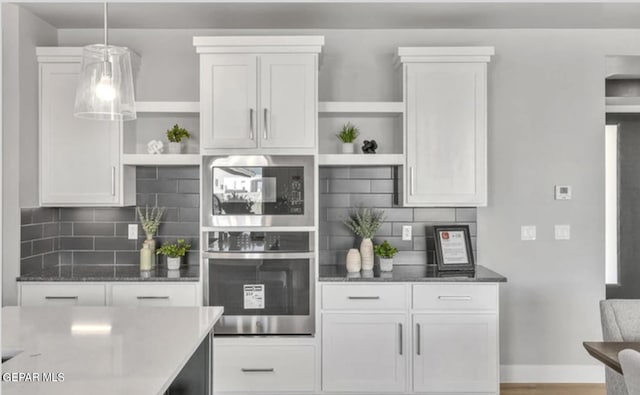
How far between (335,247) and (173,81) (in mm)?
1601

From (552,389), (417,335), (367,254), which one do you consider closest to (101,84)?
(367,254)

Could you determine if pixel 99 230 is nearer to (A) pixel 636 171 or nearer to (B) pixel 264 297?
(B) pixel 264 297

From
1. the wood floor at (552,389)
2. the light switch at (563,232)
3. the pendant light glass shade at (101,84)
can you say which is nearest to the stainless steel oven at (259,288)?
the pendant light glass shade at (101,84)

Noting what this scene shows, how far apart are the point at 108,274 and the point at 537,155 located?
9.60 ft

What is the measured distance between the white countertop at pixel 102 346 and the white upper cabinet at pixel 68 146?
123cm

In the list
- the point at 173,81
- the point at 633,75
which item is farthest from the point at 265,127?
the point at 633,75

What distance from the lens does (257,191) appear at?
321cm

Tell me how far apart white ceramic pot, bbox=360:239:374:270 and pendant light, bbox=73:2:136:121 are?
1796mm

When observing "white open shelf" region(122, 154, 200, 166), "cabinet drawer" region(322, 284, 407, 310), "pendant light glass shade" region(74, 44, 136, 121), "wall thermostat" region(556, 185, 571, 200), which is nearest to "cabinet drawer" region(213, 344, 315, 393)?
"cabinet drawer" region(322, 284, 407, 310)

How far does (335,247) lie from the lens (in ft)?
11.8

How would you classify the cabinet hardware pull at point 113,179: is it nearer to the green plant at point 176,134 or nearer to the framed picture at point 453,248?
the green plant at point 176,134

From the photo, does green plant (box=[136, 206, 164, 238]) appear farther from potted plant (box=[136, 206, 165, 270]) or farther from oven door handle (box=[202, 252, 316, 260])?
oven door handle (box=[202, 252, 316, 260])

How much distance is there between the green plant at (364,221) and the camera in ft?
11.1

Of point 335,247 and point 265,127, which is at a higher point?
point 265,127
